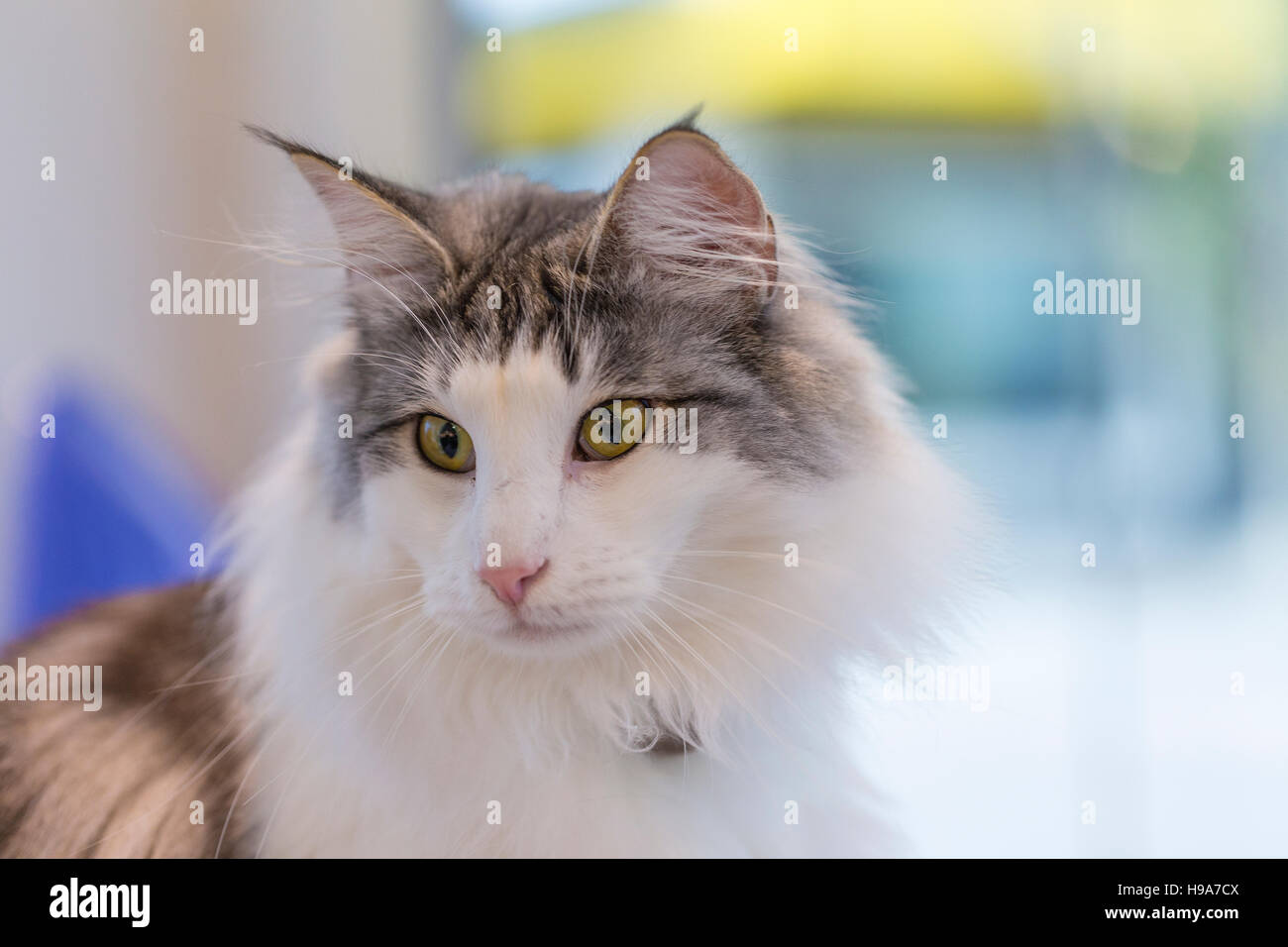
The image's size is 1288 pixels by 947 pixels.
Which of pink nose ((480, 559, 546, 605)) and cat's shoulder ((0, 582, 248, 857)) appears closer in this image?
pink nose ((480, 559, 546, 605))

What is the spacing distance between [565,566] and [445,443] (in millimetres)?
243

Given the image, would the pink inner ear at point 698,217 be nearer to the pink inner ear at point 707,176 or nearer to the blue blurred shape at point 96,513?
the pink inner ear at point 707,176

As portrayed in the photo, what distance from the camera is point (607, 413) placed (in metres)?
1.05

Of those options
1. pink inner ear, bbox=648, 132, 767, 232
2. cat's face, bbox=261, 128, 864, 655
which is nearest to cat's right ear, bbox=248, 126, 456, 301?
cat's face, bbox=261, 128, 864, 655

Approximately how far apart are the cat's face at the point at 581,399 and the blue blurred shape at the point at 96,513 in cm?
54

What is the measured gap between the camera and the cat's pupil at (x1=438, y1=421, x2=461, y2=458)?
3.61 feet

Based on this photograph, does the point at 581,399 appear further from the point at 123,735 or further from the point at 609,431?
the point at 123,735

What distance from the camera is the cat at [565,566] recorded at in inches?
40.4

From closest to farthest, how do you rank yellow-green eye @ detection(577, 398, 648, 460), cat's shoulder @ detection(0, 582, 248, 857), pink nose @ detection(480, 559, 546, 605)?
1. pink nose @ detection(480, 559, 546, 605)
2. yellow-green eye @ detection(577, 398, 648, 460)
3. cat's shoulder @ detection(0, 582, 248, 857)

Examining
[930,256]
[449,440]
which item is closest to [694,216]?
[449,440]

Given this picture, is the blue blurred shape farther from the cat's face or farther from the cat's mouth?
the cat's mouth

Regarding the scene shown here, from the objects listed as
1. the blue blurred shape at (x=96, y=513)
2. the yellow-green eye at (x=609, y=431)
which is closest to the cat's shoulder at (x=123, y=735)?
the blue blurred shape at (x=96, y=513)

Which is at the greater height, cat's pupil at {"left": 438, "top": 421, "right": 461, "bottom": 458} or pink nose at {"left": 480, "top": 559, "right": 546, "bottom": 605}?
cat's pupil at {"left": 438, "top": 421, "right": 461, "bottom": 458}

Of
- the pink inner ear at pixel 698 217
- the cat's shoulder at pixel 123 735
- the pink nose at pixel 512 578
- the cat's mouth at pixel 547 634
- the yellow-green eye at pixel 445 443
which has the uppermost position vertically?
the pink inner ear at pixel 698 217
